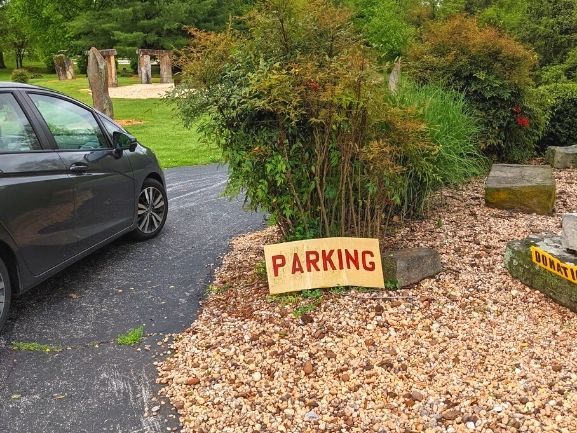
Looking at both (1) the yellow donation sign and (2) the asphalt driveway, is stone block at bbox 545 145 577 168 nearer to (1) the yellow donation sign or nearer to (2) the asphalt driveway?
(2) the asphalt driveway

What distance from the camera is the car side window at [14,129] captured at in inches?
146

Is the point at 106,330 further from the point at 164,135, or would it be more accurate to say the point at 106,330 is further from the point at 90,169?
the point at 164,135

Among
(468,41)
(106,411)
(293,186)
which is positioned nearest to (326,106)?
(293,186)

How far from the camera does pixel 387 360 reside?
10.2 ft

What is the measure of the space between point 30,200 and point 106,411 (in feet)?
5.17

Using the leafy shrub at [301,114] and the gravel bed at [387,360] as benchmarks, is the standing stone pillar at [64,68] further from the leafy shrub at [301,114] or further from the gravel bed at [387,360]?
the gravel bed at [387,360]

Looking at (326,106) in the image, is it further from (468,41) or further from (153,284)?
(468,41)

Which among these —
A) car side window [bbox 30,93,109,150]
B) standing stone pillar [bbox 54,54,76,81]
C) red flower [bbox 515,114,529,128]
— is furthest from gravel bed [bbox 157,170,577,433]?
standing stone pillar [bbox 54,54,76,81]

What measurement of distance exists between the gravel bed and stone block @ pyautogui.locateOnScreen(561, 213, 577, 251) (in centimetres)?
40

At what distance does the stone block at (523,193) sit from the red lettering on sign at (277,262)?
292cm

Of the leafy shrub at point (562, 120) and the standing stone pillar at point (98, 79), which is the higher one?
the standing stone pillar at point (98, 79)

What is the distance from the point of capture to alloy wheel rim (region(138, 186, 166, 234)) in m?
5.48

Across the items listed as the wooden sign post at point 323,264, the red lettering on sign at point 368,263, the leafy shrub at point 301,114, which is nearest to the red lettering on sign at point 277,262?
the wooden sign post at point 323,264

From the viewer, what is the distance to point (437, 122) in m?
5.63
